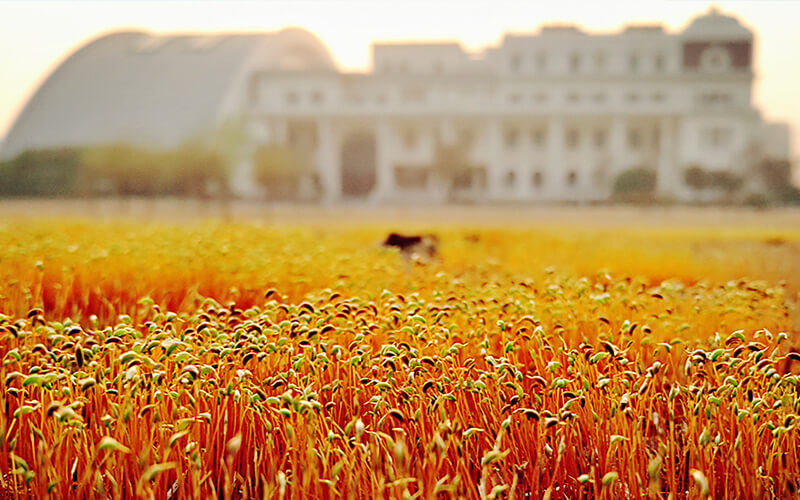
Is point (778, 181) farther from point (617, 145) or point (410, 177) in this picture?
point (410, 177)

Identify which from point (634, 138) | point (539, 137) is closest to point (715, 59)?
point (634, 138)

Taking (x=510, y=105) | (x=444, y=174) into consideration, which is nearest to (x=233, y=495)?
(x=444, y=174)

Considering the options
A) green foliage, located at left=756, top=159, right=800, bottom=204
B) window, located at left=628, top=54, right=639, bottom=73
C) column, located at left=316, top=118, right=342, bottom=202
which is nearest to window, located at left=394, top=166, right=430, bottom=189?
column, located at left=316, top=118, right=342, bottom=202

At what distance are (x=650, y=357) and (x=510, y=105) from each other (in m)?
45.4

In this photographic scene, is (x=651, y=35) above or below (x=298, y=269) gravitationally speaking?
above

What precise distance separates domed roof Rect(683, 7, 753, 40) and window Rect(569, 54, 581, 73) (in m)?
8.09

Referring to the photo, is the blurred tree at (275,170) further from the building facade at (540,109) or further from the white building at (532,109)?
the building facade at (540,109)

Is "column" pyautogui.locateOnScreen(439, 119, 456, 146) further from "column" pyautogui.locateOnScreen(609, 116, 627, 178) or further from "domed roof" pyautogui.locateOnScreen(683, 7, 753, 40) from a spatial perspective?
"domed roof" pyautogui.locateOnScreen(683, 7, 753, 40)

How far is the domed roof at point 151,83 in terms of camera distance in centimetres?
5131

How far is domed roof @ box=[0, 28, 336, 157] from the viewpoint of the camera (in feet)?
168

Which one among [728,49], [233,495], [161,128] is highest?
[728,49]

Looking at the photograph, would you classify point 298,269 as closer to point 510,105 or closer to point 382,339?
point 382,339

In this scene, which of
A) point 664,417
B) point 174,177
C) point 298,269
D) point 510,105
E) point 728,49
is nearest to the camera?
point 664,417

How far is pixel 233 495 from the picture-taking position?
273 cm
